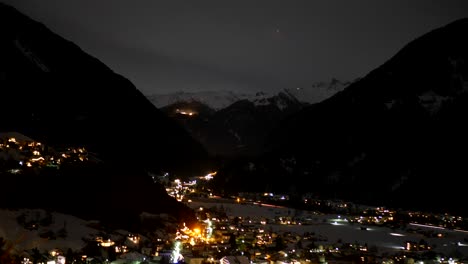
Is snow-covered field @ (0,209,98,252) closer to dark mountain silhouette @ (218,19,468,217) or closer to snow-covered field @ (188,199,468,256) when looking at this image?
snow-covered field @ (188,199,468,256)

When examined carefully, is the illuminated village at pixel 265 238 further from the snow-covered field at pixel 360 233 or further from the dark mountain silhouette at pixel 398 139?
the dark mountain silhouette at pixel 398 139

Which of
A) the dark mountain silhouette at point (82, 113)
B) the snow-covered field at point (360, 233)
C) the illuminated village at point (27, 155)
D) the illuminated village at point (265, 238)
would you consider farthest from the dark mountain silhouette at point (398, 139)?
the illuminated village at point (27, 155)

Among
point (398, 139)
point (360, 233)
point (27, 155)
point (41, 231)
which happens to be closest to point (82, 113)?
point (27, 155)

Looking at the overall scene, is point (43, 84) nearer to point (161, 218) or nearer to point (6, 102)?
point (6, 102)

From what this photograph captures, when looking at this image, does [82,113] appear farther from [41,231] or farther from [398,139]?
[398,139]

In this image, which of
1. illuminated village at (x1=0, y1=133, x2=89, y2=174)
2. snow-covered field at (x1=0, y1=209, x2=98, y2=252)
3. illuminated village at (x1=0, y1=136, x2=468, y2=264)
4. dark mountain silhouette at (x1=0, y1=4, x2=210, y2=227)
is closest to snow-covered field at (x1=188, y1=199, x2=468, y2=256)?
illuminated village at (x1=0, y1=136, x2=468, y2=264)
